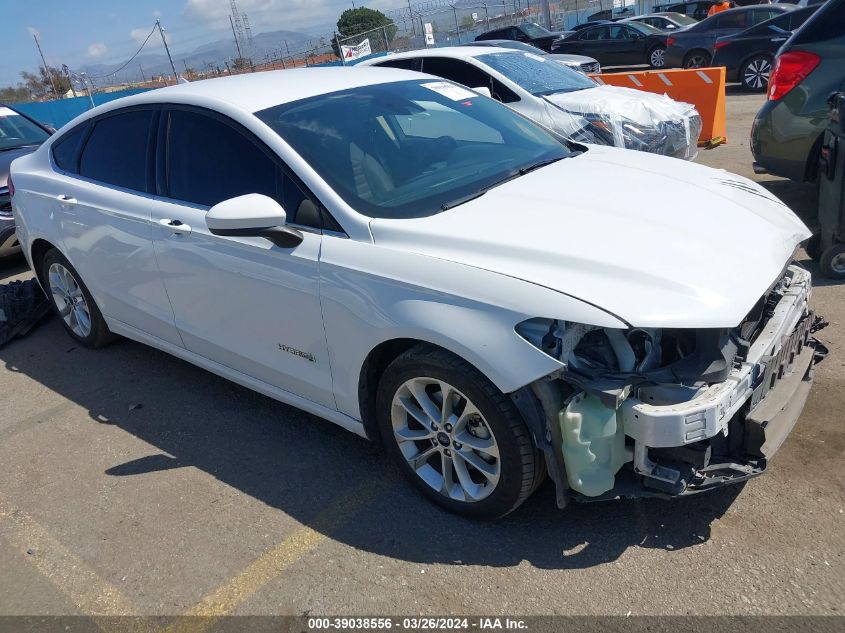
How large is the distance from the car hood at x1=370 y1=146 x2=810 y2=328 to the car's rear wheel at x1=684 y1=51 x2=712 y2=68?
1491 cm

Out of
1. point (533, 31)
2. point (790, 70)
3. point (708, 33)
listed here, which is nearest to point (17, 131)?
point (790, 70)

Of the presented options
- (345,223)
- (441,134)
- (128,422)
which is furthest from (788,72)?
(128,422)

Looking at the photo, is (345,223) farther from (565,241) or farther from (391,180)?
(565,241)

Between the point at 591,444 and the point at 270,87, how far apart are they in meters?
2.48

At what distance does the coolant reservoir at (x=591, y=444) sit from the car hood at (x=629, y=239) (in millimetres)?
354

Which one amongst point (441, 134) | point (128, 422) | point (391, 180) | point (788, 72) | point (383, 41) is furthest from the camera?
point (383, 41)

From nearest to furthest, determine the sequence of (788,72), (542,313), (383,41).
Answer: (542,313), (788,72), (383,41)

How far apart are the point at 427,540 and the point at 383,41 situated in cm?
3191

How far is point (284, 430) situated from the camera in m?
3.86

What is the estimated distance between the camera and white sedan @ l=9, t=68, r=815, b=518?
2.46 meters

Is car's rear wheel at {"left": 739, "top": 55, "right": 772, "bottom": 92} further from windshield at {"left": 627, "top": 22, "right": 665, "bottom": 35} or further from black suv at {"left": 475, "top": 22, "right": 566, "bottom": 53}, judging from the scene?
black suv at {"left": 475, "top": 22, "right": 566, "bottom": 53}

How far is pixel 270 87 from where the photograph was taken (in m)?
3.68

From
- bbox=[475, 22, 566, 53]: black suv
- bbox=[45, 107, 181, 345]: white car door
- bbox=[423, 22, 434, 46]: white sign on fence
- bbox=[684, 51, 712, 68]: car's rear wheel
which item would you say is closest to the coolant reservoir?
bbox=[45, 107, 181, 345]: white car door

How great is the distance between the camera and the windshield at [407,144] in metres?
3.12
